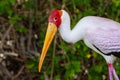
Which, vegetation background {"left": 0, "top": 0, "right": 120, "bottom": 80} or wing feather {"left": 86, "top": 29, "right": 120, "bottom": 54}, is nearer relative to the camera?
wing feather {"left": 86, "top": 29, "right": 120, "bottom": 54}

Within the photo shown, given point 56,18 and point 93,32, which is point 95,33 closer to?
point 93,32

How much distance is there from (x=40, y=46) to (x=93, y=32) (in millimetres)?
1731

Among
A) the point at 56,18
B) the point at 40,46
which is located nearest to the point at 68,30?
the point at 56,18

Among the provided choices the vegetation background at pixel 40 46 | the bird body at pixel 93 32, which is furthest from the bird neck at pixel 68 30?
the vegetation background at pixel 40 46

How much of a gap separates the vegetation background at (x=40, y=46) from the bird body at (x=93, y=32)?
104cm

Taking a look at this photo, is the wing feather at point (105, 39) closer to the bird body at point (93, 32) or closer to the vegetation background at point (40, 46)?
the bird body at point (93, 32)

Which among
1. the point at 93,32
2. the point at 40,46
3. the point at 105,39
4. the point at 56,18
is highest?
the point at 56,18

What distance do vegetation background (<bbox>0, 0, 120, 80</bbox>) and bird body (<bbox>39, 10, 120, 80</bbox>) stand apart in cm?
104

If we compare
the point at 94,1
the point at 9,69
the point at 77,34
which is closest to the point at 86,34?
the point at 77,34

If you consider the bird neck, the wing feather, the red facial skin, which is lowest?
the wing feather

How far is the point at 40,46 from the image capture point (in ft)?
22.1

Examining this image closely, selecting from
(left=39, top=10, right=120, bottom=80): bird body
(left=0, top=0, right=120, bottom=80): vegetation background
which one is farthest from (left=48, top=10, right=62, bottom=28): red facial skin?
(left=0, top=0, right=120, bottom=80): vegetation background

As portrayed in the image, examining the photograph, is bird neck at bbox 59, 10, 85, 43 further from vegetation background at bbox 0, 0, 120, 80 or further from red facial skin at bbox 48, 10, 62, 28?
vegetation background at bbox 0, 0, 120, 80

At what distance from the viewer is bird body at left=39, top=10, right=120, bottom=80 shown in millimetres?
5090
